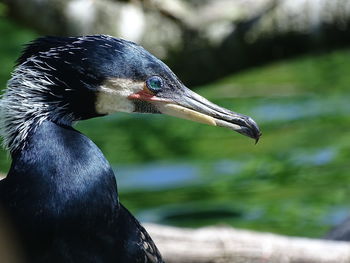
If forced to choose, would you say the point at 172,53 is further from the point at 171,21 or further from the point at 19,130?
the point at 19,130

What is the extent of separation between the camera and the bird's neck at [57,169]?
159 inches

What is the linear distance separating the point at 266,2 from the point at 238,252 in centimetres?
134

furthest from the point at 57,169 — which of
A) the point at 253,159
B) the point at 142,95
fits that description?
the point at 253,159

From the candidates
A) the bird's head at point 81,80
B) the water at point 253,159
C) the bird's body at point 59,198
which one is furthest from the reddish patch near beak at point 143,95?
the water at point 253,159

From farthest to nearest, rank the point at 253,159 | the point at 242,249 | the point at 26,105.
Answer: the point at 253,159
the point at 242,249
the point at 26,105

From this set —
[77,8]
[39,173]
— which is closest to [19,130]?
[39,173]

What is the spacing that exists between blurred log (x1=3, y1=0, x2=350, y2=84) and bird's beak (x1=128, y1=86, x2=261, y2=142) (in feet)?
6.24

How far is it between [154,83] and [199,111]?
0.21 metres

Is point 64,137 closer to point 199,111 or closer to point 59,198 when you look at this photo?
point 59,198

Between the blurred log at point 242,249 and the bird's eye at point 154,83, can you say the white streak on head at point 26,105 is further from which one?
the blurred log at point 242,249

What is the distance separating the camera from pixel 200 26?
243 inches

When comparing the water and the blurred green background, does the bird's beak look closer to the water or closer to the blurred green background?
the water

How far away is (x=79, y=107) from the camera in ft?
13.4

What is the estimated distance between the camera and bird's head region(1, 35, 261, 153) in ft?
13.2
